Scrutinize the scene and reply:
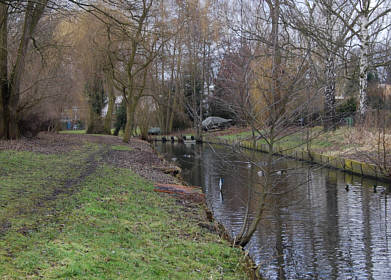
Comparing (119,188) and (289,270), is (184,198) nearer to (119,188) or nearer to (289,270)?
(119,188)

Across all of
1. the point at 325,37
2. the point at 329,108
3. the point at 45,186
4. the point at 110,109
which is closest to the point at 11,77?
the point at 45,186

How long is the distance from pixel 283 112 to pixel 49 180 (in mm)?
6499

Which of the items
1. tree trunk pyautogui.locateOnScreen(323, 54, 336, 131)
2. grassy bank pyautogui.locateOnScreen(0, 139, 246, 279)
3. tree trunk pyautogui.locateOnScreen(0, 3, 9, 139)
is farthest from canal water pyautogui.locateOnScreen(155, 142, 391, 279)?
tree trunk pyautogui.locateOnScreen(0, 3, 9, 139)

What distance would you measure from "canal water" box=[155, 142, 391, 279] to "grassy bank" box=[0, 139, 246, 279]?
1380 millimetres

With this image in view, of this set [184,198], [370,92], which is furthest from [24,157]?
[370,92]

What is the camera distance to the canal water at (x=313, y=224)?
8.60 metres

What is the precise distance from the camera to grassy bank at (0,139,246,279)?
573 cm

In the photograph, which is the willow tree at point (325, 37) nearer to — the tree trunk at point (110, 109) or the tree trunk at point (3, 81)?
the tree trunk at point (3, 81)

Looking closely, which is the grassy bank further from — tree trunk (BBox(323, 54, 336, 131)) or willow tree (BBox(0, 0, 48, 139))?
willow tree (BBox(0, 0, 48, 139))

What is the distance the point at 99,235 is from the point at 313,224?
20.7 feet

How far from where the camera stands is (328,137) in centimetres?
2725

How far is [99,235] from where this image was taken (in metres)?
7.23

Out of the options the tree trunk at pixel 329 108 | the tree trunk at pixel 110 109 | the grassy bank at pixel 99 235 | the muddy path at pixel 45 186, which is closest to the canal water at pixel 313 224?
the tree trunk at pixel 329 108

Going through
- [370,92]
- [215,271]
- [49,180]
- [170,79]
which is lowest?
[215,271]
